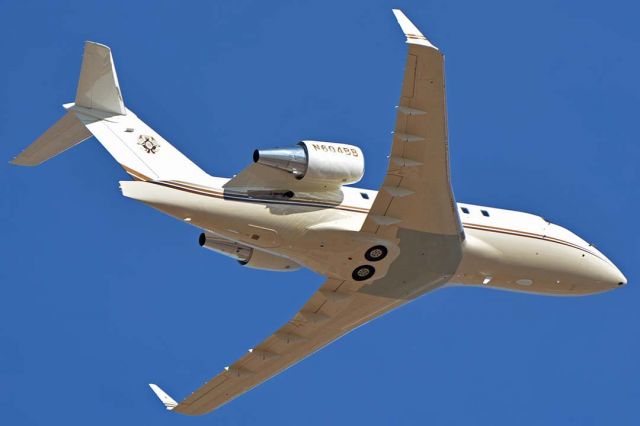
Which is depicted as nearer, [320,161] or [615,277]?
[320,161]

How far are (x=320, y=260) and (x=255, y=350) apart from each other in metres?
4.82

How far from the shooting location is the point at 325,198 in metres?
29.4

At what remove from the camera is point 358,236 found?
97.0ft

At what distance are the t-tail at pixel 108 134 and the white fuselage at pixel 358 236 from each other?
1.99 ft

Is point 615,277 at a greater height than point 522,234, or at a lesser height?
greater

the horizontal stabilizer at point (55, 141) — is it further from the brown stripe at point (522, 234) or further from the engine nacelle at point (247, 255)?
the brown stripe at point (522, 234)

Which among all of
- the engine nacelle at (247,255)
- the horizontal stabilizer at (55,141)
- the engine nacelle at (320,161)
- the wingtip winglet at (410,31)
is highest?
the wingtip winglet at (410,31)

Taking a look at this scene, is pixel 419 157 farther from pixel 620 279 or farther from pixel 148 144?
pixel 620 279

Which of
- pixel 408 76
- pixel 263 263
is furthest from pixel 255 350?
pixel 408 76

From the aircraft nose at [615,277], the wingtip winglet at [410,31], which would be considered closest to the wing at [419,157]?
the wingtip winglet at [410,31]

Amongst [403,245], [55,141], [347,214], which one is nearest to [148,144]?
[55,141]

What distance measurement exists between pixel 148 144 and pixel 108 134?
1.00 meters

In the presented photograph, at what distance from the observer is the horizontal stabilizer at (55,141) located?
98.6 feet

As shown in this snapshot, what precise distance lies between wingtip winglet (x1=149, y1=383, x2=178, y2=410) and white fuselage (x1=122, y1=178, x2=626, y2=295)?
6.38 meters
